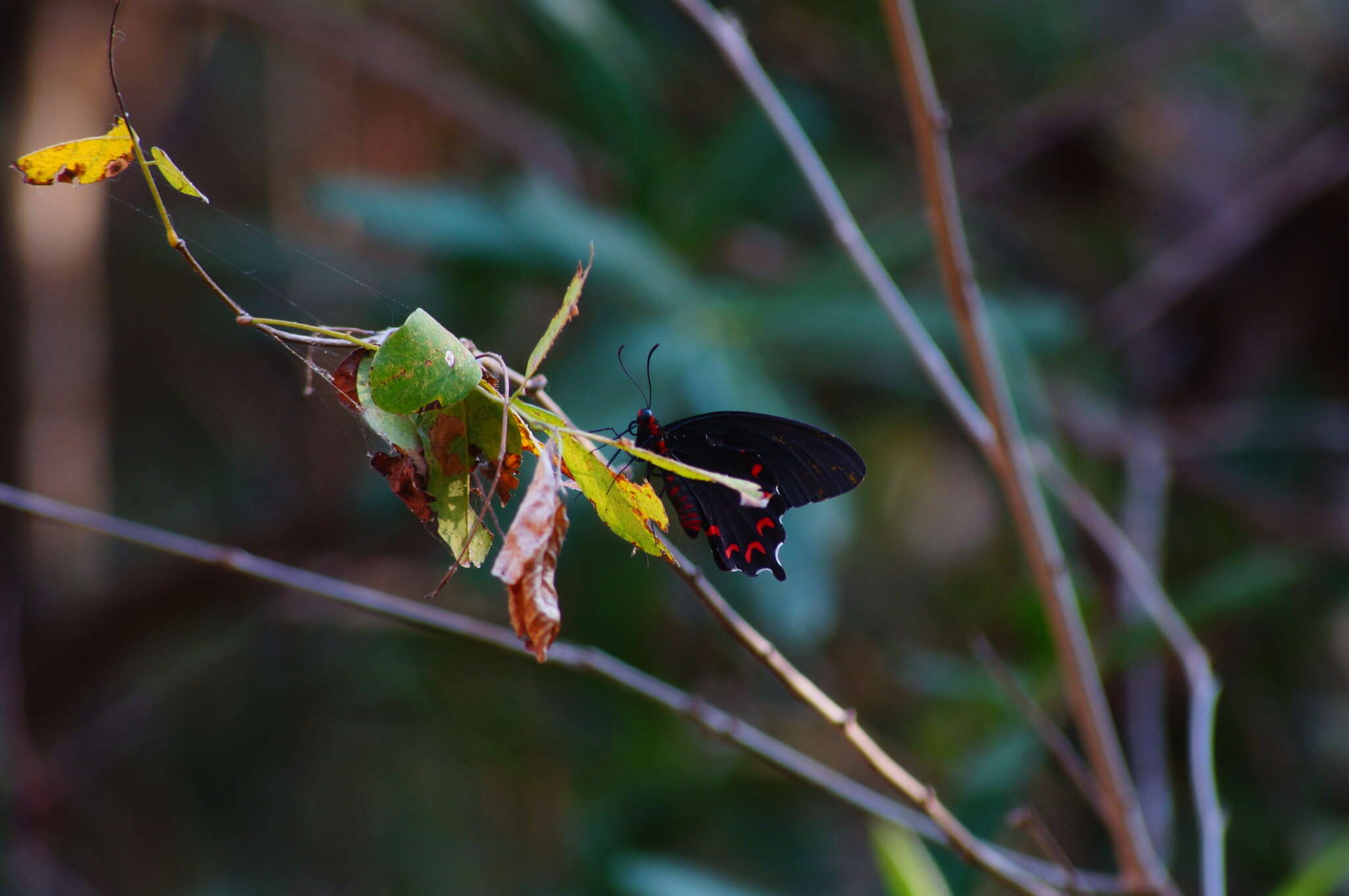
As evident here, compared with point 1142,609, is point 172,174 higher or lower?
higher

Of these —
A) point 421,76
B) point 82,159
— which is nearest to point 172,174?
point 82,159

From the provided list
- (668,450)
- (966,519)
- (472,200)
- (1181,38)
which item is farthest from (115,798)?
(1181,38)

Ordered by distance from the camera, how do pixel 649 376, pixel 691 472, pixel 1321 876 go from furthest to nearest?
pixel 649 376 < pixel 1321 876 < pixel 691 472

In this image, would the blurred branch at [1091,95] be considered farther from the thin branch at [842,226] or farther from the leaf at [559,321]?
the leaf at [559,321]

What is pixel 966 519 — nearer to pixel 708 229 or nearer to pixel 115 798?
pixel 708 229

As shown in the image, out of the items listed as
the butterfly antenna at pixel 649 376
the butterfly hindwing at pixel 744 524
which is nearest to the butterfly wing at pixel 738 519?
the butterfly hindwing at pixel 744 524

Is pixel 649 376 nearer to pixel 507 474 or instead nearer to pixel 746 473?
pixel 746 473

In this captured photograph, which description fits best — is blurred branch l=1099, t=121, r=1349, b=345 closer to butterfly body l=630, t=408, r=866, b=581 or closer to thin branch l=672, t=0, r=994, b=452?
thin branch l=672, t=0, r=994, b=452

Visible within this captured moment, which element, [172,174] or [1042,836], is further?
[1042,836]
